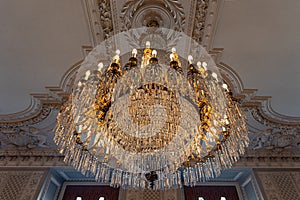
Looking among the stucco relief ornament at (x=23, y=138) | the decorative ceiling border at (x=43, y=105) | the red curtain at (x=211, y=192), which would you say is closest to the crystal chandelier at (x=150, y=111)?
the decorative ceiling border at (x=43, y=105)

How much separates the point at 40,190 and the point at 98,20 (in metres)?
4.11

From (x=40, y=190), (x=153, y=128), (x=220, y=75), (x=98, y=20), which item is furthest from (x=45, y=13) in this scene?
(x=40, y=190)

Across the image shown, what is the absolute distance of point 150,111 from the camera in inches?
88.5

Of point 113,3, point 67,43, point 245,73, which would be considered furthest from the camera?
point 245,73

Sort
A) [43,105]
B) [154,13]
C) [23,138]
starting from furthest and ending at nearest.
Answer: [23,138]
[43,105]
[154,13]

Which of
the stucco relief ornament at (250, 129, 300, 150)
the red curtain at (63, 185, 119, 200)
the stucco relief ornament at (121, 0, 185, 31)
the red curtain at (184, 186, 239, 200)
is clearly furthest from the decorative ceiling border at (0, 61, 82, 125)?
the stucco relief ornament at (250, 129, 300, 150)

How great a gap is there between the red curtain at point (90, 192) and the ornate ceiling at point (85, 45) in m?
1.97

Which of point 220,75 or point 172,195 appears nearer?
point 220,75

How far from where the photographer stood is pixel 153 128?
Result: 2357 millimetres

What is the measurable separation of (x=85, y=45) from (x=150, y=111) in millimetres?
1331

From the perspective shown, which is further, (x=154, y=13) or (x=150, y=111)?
(x=154, y=13)

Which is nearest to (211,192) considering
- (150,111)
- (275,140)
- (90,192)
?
(275,140)

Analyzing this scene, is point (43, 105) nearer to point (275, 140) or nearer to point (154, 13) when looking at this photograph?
point (154, 13)

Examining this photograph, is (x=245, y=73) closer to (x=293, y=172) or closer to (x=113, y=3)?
(x=113, y=3)
